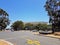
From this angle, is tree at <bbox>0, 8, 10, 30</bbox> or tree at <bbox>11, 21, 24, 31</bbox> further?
tree at <bbox>11, 21, 24, 31</bbox>

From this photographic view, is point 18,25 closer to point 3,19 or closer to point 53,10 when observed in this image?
point 3,19

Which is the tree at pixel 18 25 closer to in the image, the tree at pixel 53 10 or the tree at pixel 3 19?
the tree at pixel 3 19

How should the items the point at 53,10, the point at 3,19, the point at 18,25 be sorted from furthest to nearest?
the point at 18,25 → the point at 3,19 → the point at 53,10

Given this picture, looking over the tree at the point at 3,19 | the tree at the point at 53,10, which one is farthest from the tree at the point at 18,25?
the tree at the point at 53,10

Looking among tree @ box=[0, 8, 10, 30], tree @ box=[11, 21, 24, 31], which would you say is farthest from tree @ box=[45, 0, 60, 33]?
tree @ box=[11, 21, 24, 31]

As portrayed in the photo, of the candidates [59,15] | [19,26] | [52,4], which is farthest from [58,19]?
[19,26]

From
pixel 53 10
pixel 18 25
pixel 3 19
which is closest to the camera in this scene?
pixel 53 10

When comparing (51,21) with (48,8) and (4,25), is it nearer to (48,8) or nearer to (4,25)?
(48,8)

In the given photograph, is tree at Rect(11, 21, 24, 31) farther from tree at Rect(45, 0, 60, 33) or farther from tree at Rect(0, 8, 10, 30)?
tree at Rect(45, 0, 60, 33)

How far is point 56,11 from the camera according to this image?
190 ft

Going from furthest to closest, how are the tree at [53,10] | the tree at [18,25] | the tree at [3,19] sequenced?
the tree at [18,25] < the tree at [3,19] < the tree at [53,10]

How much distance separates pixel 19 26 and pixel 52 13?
9499 centimetres

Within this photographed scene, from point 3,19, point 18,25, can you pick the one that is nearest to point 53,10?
point 3,19

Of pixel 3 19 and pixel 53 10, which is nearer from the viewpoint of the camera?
Result: pixel 53 10
